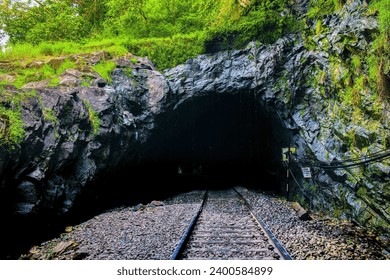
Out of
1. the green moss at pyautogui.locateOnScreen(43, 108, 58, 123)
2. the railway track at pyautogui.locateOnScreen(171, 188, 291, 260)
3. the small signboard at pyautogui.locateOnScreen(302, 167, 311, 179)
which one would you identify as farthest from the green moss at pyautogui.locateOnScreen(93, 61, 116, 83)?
the small signboard at pyautogui.locateOnScreen(302, 167, 311, 179)

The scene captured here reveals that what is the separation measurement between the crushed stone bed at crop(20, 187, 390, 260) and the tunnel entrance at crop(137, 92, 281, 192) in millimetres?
4791

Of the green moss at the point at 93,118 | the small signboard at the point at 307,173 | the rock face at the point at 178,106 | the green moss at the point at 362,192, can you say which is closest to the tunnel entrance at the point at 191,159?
the rock face at the point at 178,106

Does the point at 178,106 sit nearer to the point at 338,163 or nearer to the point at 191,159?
the point at 338,163

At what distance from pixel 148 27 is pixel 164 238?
10.4 metres

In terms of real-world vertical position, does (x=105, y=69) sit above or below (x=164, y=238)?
above

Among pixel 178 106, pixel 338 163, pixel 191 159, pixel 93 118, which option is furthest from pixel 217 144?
pixel 338 163

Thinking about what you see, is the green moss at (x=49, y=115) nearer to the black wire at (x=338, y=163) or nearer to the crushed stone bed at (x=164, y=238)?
the crushed stone bed at (x=164, y=238)

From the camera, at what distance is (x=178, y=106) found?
1124 cm

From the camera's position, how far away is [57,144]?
637 centimetres

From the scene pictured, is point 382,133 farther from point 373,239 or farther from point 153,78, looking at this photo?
point 153,78

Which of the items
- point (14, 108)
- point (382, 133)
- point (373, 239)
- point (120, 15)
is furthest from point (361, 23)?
point (120, 15)

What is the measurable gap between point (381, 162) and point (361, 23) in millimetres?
2970

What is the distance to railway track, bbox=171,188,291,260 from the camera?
4312 mm

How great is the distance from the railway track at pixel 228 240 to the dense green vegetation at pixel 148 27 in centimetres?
673
